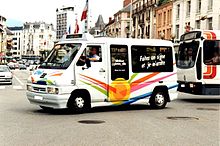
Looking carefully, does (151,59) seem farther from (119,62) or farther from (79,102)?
(79,102)

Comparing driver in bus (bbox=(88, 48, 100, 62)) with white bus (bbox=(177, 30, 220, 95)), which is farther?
white bus (bbox=(177, 30, 220, 95))

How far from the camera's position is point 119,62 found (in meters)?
14.7

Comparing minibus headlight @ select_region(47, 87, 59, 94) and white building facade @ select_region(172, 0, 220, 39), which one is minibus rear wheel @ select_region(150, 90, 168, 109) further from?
white building facade @ select_region(172, 0, 220, 39)

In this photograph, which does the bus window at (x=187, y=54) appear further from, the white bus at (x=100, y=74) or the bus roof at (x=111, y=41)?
the bus roof at (x=111, y=41)

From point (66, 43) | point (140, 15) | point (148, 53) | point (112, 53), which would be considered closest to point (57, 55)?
point (66, 43)

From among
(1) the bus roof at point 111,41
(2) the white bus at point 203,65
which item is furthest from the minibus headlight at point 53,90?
(2) the white bus at point 203,65

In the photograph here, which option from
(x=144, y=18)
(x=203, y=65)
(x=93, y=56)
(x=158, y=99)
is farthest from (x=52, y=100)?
(x=144, y=18)

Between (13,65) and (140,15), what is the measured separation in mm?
28845

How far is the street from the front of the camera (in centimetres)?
917

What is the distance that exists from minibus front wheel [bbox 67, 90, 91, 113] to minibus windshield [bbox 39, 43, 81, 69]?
37.8 inches

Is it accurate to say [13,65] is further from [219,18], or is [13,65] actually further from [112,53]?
[112,53]

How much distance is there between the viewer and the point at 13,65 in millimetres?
92562

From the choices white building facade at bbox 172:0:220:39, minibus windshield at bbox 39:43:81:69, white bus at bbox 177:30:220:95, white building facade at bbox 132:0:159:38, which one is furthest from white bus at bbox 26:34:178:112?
white building facade at bbox 132:0:159:38

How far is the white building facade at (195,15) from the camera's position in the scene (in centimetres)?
4641
